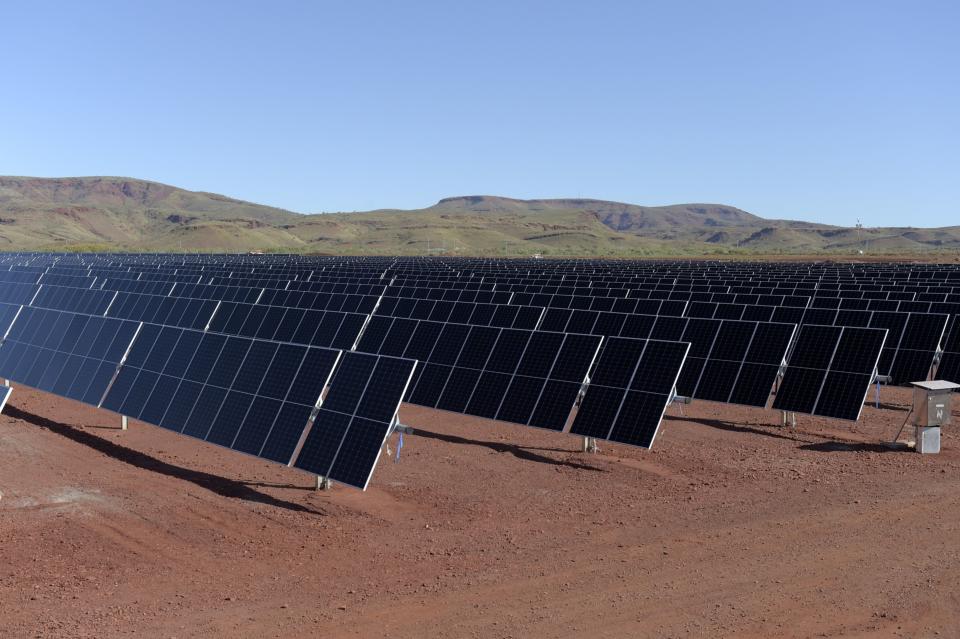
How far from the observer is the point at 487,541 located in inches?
431

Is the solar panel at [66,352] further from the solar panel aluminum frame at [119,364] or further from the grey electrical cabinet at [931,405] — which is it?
the grey electrical cabinet at [931,405]

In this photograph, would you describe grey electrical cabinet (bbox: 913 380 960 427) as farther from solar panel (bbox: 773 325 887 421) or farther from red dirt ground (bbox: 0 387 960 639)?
solar panel (bbox: 773 325 887 421)

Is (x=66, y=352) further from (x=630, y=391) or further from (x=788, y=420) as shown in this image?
(x=788, y=420)

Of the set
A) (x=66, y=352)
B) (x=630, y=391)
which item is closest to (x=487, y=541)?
(x=630, y=391)

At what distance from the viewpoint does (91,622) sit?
8516 mm

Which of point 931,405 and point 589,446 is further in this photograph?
point 589,446

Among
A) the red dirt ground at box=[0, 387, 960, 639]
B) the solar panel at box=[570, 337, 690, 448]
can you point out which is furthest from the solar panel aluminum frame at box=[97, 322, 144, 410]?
the solar panel at box=[570, 337, 690, 448]

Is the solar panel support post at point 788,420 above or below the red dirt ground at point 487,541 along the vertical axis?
above

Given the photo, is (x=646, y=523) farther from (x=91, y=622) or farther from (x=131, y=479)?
(x=131, y=479)

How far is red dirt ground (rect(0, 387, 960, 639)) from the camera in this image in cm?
860

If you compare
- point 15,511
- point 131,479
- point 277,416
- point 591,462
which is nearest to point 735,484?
point 591,462

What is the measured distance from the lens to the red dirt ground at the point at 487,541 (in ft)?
28.2

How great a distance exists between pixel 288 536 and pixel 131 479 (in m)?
3.75

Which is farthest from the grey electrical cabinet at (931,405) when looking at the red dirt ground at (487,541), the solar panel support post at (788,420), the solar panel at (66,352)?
the solar panel at (66,352)
